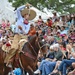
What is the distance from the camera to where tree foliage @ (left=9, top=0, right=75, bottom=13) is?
35150mm

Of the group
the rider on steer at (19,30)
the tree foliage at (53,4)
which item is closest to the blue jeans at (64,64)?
the rider on steer at (19,30)

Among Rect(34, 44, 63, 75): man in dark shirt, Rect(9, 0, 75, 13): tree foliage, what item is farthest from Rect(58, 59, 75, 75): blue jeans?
Rect(9, 0, 75, 13): tree foliage

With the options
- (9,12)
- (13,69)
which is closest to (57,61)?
(13,69)

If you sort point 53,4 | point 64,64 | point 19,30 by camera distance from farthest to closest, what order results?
point 53,4, point 19,30, point 64,64

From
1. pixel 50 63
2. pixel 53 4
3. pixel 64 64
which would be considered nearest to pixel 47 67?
pixel 50 63

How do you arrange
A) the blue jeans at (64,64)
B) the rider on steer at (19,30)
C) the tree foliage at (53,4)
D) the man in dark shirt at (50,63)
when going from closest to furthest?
the blue jeans at (64,64)
the man in dark shirt at (50,63)
the rider on steer at (19,30)
the tree foliage at (53,4)

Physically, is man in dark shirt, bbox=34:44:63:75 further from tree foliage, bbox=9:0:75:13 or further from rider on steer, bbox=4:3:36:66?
tree foliage, bbox=9:0:75:13

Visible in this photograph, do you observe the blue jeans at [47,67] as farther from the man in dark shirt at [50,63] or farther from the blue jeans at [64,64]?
the blue jeans at [64,64]

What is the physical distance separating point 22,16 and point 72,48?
233cm

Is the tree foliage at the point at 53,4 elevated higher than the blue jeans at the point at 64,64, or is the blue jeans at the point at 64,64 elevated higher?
the tree foliage at the point at 53,4

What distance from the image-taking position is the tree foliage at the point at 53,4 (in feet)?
115

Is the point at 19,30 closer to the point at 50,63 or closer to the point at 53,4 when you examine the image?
the point at 50,63

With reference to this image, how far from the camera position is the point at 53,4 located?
36.1 metres

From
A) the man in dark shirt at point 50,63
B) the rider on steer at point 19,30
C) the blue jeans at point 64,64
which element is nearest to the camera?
the blue jeans at point 64,64
